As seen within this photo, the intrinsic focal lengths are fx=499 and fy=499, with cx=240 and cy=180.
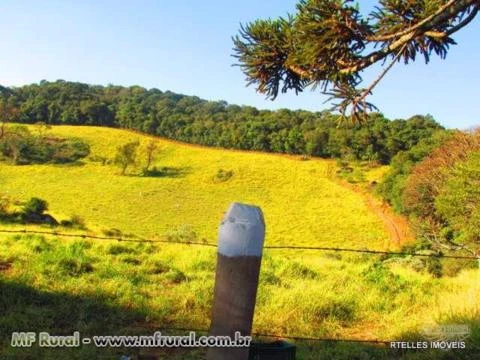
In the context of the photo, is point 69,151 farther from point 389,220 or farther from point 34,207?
point 389,220

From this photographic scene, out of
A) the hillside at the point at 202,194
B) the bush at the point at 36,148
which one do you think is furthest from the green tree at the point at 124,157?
the bush at the point at 36,148

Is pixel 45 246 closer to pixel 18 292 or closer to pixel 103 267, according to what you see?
pixel 103 267

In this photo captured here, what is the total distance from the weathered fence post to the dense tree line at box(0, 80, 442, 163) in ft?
222

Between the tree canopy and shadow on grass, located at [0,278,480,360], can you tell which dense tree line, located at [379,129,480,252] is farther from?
the tree canopy

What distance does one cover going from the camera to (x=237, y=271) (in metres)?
3.00

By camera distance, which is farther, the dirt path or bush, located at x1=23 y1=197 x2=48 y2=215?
the dirt path

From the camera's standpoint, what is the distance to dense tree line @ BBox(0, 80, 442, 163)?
7350 cm

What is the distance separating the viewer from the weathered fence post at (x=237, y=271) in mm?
2998

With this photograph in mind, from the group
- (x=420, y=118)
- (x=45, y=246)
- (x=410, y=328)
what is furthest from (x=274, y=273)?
(x=420, y=118)

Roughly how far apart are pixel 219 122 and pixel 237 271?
9720 cm

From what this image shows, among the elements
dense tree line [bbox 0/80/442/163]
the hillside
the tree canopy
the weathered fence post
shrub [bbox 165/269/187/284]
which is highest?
dense tree line [bbox 0/80/442/163]

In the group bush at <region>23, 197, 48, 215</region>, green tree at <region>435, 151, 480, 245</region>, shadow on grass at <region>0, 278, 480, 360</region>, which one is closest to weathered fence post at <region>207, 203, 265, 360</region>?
shadow on grass at <region>0, 278, 480, 360</region>

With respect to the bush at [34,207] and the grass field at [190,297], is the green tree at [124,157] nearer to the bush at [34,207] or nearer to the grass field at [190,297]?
the bush at [34,207]

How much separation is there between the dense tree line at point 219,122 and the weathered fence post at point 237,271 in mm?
67621
